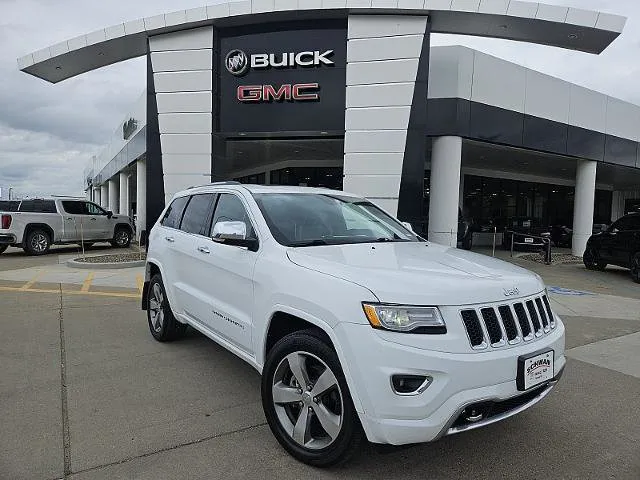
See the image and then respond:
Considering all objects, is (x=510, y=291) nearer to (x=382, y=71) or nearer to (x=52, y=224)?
(x=382, y=71)

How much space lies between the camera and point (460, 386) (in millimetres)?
2510

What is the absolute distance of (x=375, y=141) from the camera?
12492mm

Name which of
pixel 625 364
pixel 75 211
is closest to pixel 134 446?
pixel 625 364

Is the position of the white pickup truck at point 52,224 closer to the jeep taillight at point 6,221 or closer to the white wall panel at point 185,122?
the jeep taillight at point 6,221

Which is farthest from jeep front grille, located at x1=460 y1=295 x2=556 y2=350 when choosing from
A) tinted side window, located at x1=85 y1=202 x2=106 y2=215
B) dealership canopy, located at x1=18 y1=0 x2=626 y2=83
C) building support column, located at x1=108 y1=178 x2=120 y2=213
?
building support column, located at x1=108 y1=178 x2=120 y2=213

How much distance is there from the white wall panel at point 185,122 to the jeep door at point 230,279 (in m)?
9.52

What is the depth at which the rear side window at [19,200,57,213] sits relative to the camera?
15906mm

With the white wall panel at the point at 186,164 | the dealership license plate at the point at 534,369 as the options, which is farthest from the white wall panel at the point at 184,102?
the dealership license plate at the point at 534,369

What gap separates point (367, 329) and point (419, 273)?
528 mm

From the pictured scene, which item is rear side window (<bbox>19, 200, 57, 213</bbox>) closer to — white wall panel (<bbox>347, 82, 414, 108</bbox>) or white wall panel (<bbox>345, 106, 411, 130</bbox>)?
white wall panel (<bbox>345, 106, 411, 130</bbox>)

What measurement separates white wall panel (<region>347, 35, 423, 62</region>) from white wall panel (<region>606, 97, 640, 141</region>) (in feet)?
36.6

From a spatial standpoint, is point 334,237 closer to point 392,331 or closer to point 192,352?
point 392,331

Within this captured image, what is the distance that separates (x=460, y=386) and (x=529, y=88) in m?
15.6

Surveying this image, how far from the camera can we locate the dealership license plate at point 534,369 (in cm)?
272
